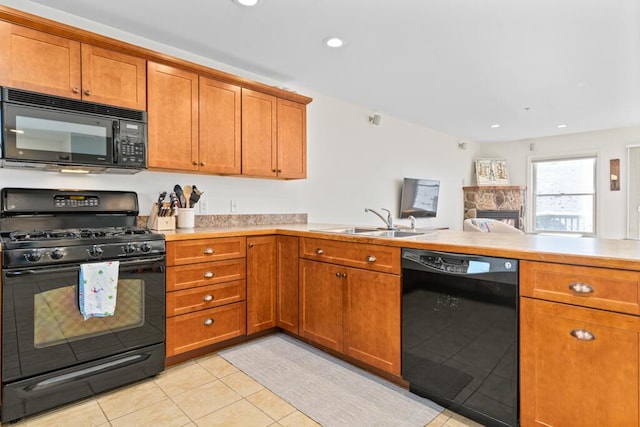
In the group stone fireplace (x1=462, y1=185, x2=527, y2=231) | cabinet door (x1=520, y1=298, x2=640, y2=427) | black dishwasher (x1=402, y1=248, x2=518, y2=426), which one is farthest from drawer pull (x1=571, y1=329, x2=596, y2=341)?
stone fireplace (x1=462, y1=185, x2=527, y2=231)

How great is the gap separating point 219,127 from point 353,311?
6.04ft

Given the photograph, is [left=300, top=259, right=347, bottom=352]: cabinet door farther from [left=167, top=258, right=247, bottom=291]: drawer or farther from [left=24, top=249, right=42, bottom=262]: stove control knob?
[left=24, top=249, right=42, bottom=262]: stove control knob

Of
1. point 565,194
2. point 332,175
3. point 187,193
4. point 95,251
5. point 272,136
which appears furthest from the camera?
point 565,194

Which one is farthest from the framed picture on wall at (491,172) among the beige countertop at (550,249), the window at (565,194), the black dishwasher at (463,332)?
the black dishwasher at (463,332)

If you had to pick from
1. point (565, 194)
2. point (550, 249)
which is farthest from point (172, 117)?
point (565, 194)

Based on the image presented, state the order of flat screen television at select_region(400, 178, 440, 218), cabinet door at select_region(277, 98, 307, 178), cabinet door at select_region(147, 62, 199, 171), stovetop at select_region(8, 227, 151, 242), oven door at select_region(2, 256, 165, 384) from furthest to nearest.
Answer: flat screen television at select_region(400, 178, 440, 218) → cabinet door at select_region(277, 98, 307, 178) → cabinet door at select_region(147, 62, 199, 171) → stovetop at select_region(8, 227, 151, 242) → oven door at select_region(2, 256, 165, 384)

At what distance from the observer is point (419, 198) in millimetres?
5871

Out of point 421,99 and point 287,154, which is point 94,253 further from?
point 421,99

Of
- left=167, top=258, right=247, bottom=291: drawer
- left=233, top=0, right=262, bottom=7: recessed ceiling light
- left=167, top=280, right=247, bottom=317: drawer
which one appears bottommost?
left=167, top=280, right=247, bottom=317: drawer

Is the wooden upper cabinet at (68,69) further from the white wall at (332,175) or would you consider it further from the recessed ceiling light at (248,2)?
the recessed ceiling light at (248,2)

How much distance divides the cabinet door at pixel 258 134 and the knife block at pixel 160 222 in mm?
757

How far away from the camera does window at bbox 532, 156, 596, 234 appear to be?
255 inches

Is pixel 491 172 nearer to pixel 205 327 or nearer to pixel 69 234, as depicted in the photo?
pixel 205 327

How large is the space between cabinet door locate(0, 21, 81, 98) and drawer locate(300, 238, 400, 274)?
6.11 ft
